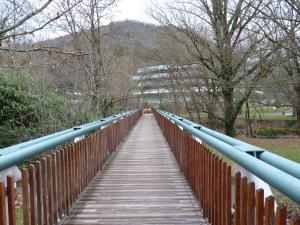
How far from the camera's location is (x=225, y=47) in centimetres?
1705

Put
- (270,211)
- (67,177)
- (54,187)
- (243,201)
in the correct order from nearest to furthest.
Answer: (270,211), (243,201), (54,187), (67,177)

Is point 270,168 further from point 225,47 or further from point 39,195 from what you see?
point 225,47

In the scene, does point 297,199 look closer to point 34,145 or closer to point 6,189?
point 6,189

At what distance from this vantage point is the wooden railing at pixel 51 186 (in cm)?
237

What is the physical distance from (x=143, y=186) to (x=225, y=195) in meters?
2.63

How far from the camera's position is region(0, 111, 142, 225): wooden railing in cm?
237

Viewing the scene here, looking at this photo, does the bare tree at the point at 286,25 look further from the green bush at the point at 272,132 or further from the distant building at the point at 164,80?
the green bush at the point at 272,132

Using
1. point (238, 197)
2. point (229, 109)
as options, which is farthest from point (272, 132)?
point (238, 197)

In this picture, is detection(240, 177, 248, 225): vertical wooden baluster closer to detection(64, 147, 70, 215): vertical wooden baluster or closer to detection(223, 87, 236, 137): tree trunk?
detection(64, 147, 70, 215): vertical wooden baluster

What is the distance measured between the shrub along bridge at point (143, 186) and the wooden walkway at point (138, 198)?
0.01 metres

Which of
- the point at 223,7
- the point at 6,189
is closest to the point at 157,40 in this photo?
the point at 223,7

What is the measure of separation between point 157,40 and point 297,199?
2533 centimetres

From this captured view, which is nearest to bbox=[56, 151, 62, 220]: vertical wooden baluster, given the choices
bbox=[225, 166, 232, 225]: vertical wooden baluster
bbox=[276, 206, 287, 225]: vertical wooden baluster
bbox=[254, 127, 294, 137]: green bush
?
bbox=[225, 166, 232, 225]: vertical wooden baluster

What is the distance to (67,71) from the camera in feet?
44.1
